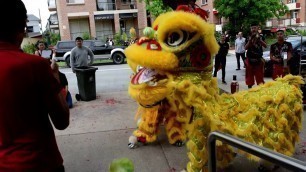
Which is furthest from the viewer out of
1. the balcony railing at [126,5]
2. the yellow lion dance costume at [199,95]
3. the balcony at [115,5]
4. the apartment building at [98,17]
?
the balcony railing at [126,5]

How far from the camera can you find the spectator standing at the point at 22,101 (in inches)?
53.7

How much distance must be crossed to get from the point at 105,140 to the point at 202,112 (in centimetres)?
241

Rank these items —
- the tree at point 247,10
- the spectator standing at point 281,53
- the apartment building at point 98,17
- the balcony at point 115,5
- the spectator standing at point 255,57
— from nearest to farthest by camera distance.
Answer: the spectator standing at point 281,53 < the spectator standing at point 255,57 < the tree at point 247,10 < the apartment building at point 98,17 < the balcony at point 115,5

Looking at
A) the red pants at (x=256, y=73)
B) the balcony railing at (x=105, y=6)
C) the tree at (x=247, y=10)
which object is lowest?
the red pants at (x=256, y=73)

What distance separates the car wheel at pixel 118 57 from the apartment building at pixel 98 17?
11.0 metres

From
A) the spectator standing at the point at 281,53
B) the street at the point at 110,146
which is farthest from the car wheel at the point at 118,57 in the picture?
the spectator standing at the point at 281,53

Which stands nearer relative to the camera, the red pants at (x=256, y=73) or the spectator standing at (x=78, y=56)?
the red pants at (x=256, y=73)

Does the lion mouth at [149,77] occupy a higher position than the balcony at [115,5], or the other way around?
the balcony at [115,5]

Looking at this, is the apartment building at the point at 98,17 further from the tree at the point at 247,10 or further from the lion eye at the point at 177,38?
the lion eye at the point at 177,38

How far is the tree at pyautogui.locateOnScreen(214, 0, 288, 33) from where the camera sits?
24125 millimetres

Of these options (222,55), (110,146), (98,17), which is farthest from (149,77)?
(98,17)

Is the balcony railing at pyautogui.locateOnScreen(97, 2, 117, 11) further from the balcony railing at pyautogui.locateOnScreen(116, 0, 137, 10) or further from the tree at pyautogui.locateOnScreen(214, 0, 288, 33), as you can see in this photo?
the tree at pyautogui.locateOnScreen(214, 0, 288, 33)

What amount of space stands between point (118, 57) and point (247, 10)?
40.4 feet

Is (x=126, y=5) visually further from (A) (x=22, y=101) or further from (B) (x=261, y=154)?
(B) (x=261, y=154)
